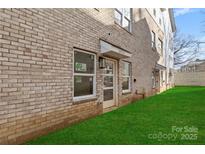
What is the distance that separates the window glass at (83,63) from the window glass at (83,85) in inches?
8.3

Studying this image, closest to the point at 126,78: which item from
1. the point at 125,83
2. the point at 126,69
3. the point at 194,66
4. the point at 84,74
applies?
the point at 125,83

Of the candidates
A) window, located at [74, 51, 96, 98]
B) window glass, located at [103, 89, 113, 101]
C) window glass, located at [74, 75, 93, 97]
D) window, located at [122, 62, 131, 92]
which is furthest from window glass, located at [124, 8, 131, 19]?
window glass, located at [74, 75, 93, 97]

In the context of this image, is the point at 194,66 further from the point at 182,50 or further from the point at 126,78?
the point at 126,78

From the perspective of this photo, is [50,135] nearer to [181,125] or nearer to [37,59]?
[37,59]

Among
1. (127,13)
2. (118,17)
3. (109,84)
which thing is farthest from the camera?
(127,13)

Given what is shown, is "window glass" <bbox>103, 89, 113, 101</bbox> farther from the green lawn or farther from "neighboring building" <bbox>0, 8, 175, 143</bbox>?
the green lawn

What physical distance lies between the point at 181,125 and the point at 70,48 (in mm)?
3600

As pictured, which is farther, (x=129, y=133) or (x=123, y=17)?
(x=123, y=17)

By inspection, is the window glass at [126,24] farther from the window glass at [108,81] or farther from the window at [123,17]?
the window glass at [108,81]

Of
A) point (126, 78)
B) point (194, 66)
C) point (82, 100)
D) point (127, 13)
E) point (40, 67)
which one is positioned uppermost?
point (127, 13)

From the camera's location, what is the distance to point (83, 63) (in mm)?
7273

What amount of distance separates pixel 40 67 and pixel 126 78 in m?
7.00

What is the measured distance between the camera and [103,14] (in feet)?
28.0
